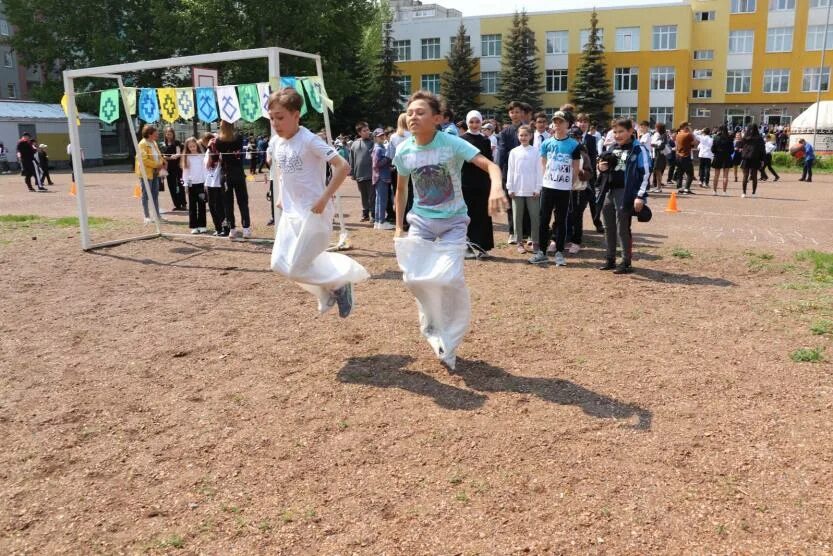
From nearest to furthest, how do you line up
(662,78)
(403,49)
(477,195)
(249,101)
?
(477,195) < (249,101) < (662,78) < (403,49)

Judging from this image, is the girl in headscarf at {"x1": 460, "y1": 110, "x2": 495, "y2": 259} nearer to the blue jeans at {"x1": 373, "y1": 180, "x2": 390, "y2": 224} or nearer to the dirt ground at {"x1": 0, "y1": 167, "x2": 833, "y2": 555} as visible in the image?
the dirt ground at {"x1": 0, "y1": 167, "x2": 833, "y2": 555}

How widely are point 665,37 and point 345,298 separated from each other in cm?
6051

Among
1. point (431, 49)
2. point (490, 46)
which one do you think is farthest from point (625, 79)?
point (431, 49)

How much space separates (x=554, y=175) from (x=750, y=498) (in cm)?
597

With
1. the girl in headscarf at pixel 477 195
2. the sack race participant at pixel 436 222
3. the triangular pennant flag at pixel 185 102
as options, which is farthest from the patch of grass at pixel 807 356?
the triangular pennant flag at pixel 185 102

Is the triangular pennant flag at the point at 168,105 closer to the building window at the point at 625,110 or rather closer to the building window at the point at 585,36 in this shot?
the building window at the point at 625,110

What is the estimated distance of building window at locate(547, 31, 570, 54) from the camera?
203ft

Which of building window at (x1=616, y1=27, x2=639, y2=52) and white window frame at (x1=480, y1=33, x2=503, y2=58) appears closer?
building window at (x1=616, y1=27, x2=639, y2=52)

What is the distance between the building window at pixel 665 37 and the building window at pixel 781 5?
8216 millimetres

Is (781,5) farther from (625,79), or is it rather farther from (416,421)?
(416,421)

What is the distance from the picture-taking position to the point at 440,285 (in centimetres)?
477

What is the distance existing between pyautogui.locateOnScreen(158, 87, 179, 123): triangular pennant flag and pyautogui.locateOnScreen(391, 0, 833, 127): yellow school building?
55.3m

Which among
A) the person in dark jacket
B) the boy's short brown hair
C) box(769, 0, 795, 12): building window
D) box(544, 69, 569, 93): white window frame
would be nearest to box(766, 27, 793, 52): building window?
box(769, 0, 795, 12): building window

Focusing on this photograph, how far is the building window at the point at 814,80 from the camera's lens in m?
57.0
